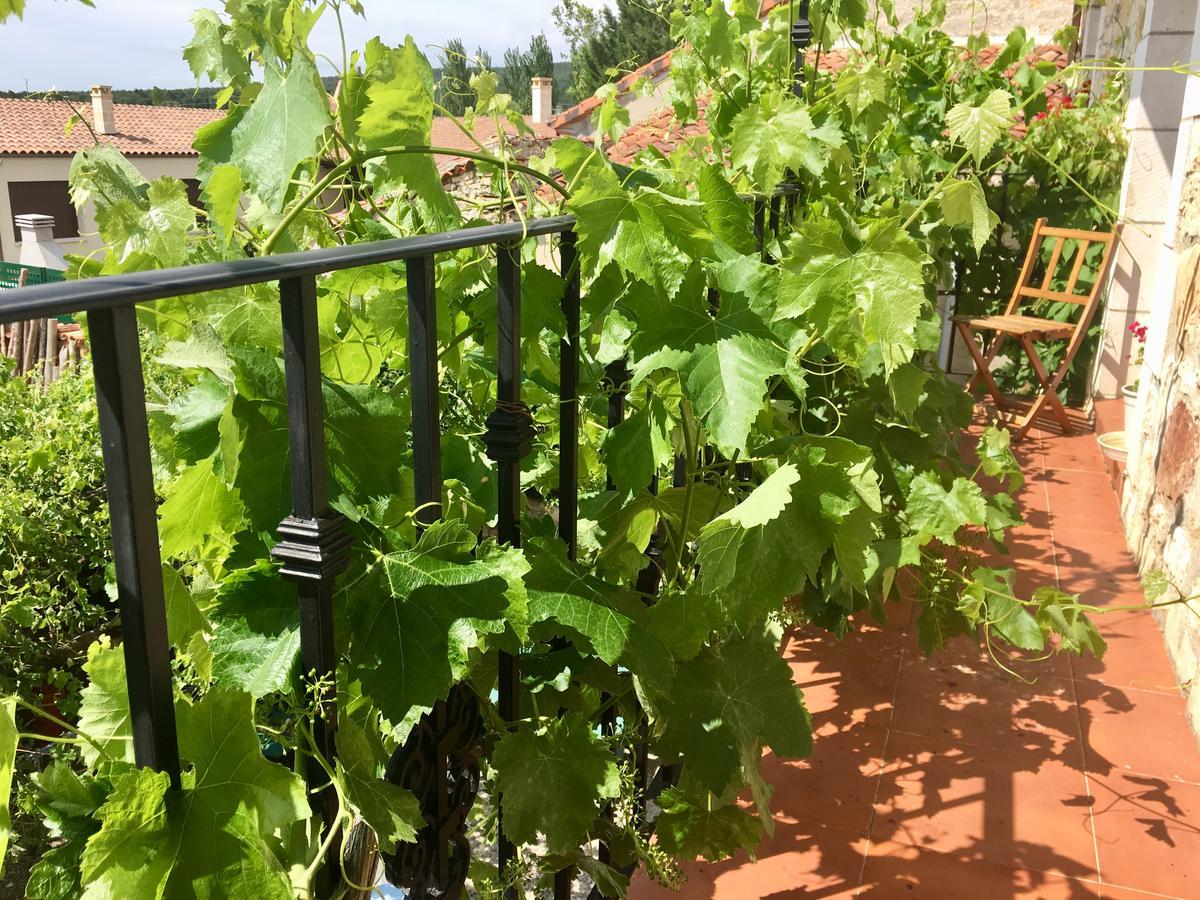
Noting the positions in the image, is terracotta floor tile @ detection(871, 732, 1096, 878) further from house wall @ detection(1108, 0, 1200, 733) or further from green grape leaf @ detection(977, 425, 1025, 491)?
green grape leaf @ detection(977, 425, 1025, 491)

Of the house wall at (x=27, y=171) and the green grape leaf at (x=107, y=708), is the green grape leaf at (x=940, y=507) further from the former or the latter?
the house wall at (x=27, y=171)

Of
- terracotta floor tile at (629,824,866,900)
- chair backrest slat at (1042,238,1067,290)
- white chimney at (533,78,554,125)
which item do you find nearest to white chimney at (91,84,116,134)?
white chimney at (533,78,554,125)

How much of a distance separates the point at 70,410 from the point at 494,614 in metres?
3.38

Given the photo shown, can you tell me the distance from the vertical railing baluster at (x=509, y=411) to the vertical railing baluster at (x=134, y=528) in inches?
18.1

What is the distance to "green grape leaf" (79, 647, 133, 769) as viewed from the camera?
2.60ft

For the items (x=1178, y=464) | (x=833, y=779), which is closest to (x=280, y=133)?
(x=833, y=779)

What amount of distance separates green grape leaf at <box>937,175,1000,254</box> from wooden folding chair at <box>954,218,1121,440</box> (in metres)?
4.14

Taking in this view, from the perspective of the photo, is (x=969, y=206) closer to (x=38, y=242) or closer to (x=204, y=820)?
(x=204, y=820)

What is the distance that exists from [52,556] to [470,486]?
7.71 feet

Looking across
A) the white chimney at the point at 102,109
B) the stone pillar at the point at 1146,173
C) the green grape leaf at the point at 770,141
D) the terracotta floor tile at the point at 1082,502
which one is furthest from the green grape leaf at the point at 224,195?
the white chimney at the point at 102,109

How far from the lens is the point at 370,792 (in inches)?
32.0

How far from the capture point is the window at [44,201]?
2577 cm

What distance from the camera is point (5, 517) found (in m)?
2.93

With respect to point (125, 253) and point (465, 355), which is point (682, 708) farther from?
point (125, 253)
